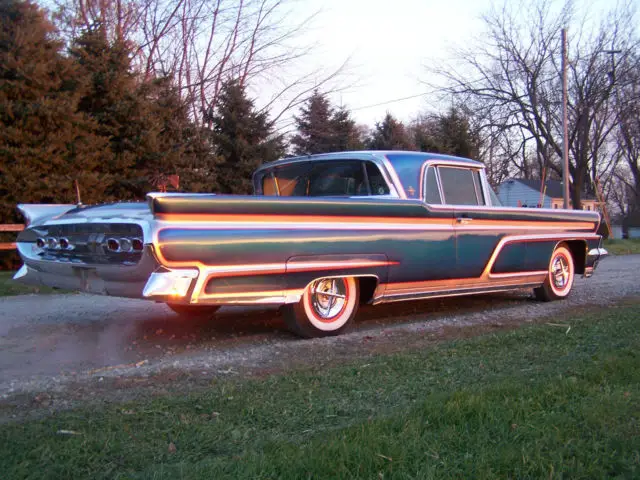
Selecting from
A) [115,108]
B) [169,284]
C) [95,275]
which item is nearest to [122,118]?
[115,108]

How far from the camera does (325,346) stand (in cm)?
546

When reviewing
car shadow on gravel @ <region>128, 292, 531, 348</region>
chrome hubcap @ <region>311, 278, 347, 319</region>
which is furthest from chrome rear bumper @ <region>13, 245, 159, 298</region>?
chrome hubcap @ <region>311, 278, 347, 319</region>

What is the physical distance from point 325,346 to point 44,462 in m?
2.88

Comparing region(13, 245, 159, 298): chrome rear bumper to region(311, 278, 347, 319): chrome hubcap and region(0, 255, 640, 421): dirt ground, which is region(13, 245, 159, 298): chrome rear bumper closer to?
region(0, 255, 640, 421): dirt ground

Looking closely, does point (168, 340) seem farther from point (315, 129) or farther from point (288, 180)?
→ point (315, 129)

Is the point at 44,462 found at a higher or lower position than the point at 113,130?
lower

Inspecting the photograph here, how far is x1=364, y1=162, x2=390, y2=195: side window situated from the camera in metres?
6.39

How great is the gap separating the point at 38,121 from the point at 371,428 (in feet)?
42.2

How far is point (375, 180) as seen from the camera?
6465 millimetres

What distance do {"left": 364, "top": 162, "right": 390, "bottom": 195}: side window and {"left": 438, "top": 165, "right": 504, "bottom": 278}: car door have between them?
0.71 metres

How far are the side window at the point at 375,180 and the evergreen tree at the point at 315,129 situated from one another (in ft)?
65.9

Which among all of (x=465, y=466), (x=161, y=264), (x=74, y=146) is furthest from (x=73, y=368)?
(x=74, y=146)

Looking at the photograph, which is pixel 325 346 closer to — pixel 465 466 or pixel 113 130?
pixel 465 466

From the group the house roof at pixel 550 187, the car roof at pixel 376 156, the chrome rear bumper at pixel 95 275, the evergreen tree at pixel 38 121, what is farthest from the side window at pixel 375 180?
the house roof at pixel 550 187
